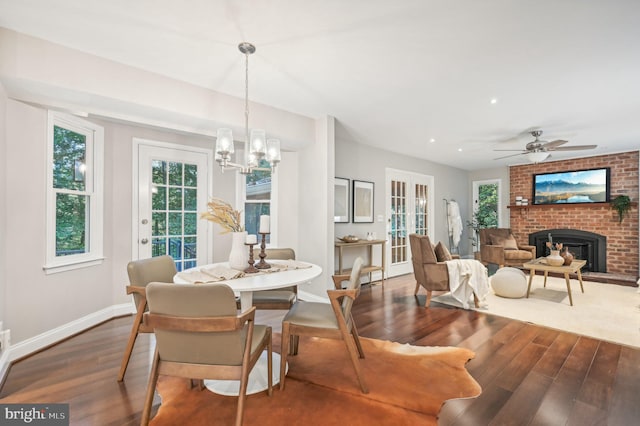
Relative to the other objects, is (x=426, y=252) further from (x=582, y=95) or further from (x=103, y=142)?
(x=103, y=142)

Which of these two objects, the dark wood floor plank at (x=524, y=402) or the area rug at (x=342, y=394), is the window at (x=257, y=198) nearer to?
the area rug at (x=342, y=394)

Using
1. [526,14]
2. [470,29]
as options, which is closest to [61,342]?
[470,29]

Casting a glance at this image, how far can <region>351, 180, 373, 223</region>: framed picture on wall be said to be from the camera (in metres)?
5.05

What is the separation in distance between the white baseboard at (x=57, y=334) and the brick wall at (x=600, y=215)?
7957mm

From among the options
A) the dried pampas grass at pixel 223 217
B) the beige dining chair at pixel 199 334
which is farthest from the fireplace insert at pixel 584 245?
the beige dining chair at pixel 199 334

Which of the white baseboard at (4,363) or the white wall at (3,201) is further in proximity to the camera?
the white wall at (3,201)

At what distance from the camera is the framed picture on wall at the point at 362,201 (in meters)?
5.05

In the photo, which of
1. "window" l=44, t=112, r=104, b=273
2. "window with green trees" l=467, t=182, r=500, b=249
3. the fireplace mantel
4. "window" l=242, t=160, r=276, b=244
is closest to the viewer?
"window" l=44, t=112, r=104, b=273

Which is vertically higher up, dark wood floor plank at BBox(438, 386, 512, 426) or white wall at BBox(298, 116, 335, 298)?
white wall at BBox(298, 116, 335, 298)

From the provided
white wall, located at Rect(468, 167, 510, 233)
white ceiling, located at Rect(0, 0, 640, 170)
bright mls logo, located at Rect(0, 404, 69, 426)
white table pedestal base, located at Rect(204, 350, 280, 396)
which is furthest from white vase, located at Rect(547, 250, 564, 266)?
bright mls logo, located at Rect(0, 404, 69, 426)

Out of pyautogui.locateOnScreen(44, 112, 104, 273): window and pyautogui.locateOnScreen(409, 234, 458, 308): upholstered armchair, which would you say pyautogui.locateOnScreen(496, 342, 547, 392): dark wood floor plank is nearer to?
pyautogui.locateOnScreen(409, 234, 458, 308): upholstered armchair

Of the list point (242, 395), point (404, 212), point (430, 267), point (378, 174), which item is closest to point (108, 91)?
point (242, 395)

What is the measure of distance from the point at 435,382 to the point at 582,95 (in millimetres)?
3369

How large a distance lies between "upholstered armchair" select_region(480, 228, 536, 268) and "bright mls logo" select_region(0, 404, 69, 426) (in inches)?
249
